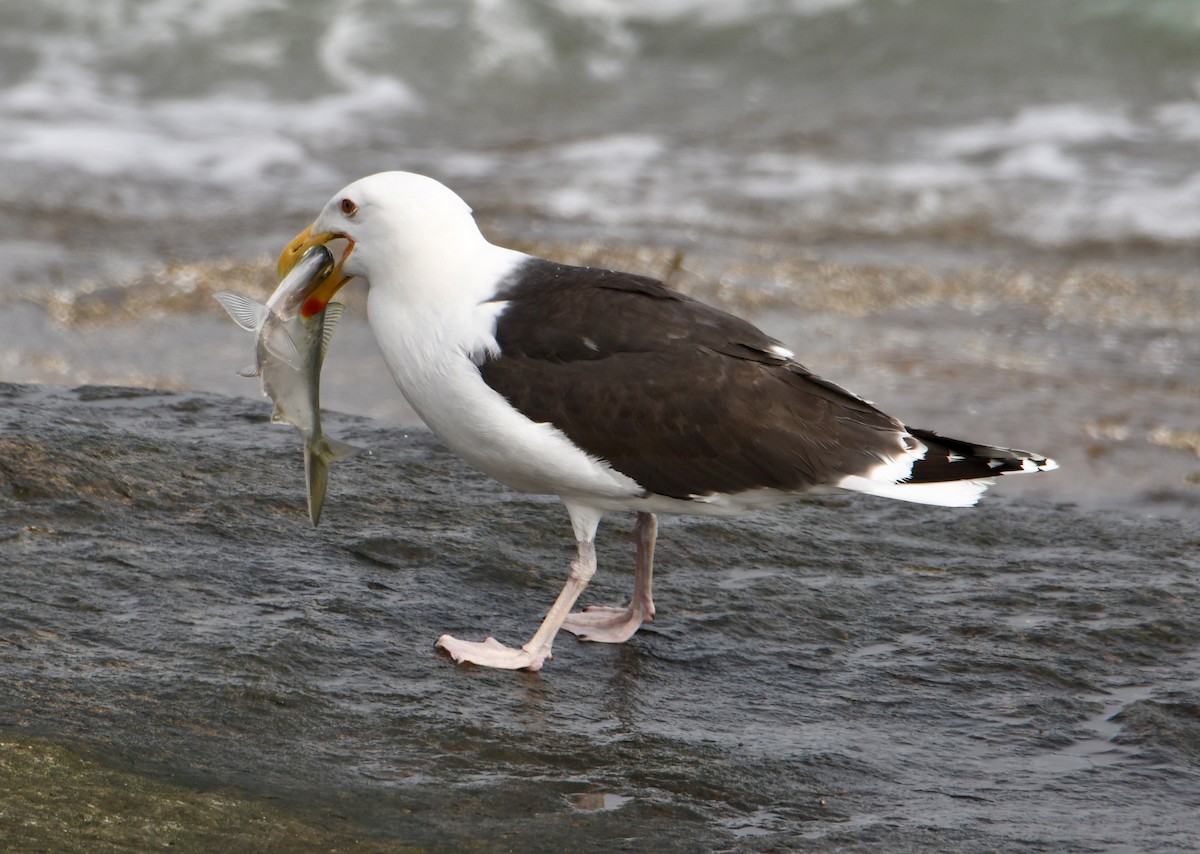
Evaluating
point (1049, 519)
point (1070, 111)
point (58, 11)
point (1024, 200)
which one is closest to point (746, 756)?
point (1049, 519)

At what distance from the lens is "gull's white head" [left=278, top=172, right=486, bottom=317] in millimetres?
4207

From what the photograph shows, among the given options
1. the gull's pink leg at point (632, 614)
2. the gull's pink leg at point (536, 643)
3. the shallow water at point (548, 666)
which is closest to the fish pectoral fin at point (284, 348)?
the shallow water at point (548, 666)

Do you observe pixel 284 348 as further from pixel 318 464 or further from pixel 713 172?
pixel 713 172

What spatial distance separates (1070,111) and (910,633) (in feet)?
41.7

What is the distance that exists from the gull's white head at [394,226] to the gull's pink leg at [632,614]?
3.21 feet

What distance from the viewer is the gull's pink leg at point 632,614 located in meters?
4.24

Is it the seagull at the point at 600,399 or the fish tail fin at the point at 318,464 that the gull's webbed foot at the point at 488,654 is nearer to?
the seagull at the point at 600,399

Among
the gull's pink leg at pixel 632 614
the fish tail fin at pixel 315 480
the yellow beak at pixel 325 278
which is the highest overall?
the yellow beak at pixel 325 278

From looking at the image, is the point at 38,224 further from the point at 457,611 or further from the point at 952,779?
the point at 952,779

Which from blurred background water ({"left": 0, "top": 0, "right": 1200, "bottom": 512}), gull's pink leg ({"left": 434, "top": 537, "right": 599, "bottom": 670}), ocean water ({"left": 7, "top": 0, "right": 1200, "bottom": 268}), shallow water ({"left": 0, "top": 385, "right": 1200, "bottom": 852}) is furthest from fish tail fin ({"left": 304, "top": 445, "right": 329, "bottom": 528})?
ocean water ({"left": 7, "top": 0, "right": 1200, "bottom": 268})

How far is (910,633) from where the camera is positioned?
4301mm

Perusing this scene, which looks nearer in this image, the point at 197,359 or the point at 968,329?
the point at 197,359

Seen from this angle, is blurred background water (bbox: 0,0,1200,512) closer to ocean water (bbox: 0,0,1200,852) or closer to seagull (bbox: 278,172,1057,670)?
ocean water (bbox: 0,0,1200,852)

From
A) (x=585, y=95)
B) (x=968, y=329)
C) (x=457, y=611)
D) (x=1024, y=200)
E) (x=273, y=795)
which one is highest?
(x=585, y=95)
